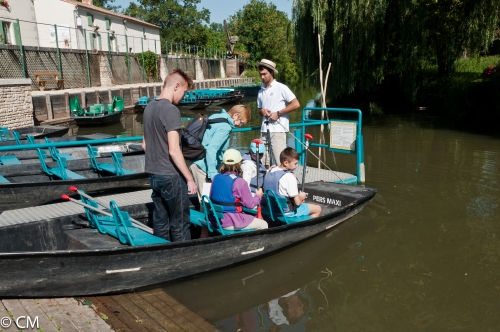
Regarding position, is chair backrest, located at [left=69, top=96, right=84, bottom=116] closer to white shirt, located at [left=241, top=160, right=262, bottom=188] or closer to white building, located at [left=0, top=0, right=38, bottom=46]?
white building, located at [left=0, top=0, right=38, bottom=46]

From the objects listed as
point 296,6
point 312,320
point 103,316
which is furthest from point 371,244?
point 296,6

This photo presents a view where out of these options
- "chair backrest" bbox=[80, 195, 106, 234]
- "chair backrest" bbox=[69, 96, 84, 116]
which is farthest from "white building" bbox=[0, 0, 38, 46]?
"chair backrest" bbox=[80, 195, 106, 234]

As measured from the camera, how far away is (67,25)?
123 ft

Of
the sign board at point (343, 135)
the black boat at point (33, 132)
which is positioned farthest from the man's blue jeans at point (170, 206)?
the black boat at point (33, 132)

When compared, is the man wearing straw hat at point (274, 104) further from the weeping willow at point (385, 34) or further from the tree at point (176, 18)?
the tree at point (176, 18)

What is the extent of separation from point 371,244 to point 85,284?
12.7 feet

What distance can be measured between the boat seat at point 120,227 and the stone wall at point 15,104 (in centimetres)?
1330

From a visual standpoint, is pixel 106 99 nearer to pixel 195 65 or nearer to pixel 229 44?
pixel 195 65

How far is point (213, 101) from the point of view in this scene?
96.1ft

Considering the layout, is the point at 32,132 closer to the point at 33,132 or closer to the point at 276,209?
the point at 33,132

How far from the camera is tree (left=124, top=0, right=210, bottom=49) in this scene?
6556cm

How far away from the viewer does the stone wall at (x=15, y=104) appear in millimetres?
16953

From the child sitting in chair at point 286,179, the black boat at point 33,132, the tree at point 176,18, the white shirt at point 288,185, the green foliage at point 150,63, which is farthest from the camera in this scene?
the tree at point 176,18

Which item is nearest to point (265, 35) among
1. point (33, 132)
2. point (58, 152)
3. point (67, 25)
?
point (67, 25)
